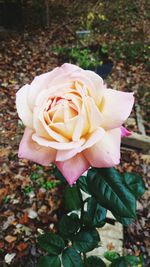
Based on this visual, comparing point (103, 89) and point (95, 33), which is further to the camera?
point (95, 33)

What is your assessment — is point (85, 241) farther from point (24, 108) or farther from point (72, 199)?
point (24, 108)

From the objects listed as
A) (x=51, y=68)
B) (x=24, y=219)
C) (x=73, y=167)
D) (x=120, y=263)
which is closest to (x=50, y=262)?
(x=120, y=263)

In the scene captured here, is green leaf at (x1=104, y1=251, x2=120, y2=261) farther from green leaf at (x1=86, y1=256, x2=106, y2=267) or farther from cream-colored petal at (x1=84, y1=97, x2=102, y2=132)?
cream-colored petal at (x1=84, y1=97, x2=102, y2=132)

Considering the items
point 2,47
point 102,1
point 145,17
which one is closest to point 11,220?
point 2,47

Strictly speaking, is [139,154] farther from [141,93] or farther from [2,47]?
[2,47]

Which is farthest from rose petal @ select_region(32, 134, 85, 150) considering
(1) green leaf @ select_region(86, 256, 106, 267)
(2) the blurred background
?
(2) the blurred background
